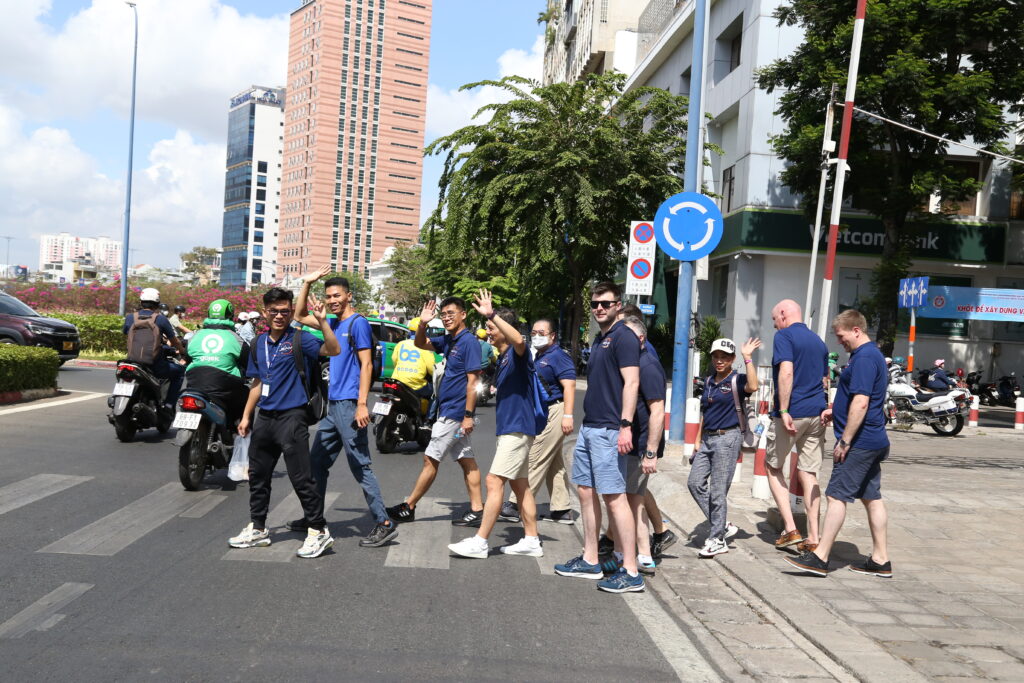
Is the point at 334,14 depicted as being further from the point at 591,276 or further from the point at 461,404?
the point at 461,404

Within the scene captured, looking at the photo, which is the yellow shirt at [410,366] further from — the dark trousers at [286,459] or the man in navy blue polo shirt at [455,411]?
the dark trousers at [286,459]

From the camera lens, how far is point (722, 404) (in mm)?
6680

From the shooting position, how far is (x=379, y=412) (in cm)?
1134

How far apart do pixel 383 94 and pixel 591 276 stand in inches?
5031

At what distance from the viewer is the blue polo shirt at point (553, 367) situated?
7.26m

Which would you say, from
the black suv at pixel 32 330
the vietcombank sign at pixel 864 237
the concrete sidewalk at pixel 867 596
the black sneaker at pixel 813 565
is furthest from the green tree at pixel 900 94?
the black sneaker at pixel 813 565

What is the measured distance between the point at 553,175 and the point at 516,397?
67.7 ft

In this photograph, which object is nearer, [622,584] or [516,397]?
[622,584]

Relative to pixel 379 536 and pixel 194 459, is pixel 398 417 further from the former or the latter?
pixel 379 536

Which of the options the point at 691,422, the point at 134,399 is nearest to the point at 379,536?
the point at 691,422

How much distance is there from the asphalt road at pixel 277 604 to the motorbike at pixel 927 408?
12829 mm

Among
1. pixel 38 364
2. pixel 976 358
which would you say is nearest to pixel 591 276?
pixel 976 358

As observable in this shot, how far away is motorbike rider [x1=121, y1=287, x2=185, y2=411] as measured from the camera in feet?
36.0

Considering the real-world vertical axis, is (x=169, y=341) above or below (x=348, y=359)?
below
